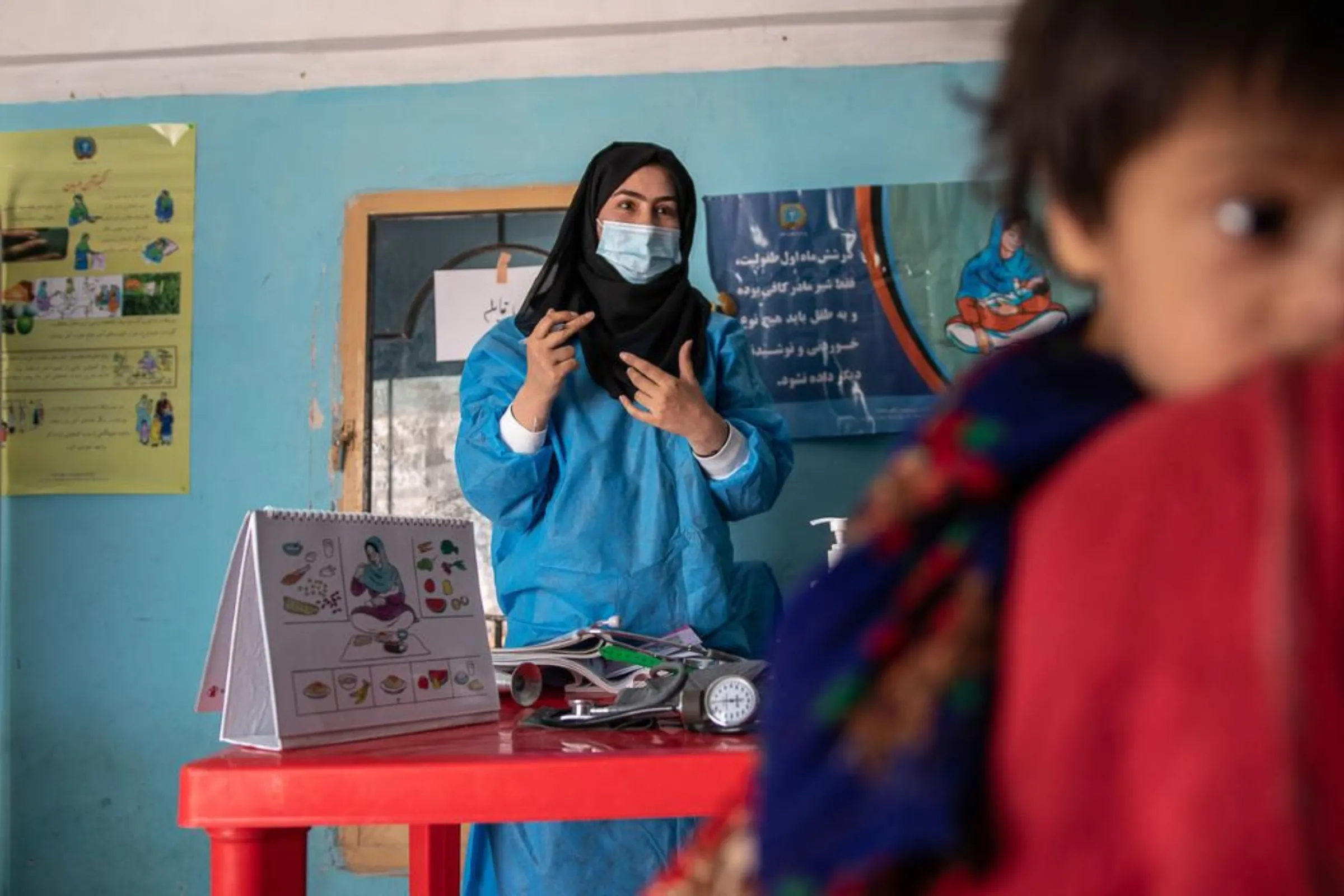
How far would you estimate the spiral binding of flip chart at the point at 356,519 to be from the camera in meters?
1.10

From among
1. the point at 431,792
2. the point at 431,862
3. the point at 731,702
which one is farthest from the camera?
the point at 431,862

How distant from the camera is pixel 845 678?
14.0 inches

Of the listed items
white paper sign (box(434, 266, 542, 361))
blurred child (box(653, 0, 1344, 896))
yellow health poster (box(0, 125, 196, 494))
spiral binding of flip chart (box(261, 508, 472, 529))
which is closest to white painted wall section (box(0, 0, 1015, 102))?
yellow health poster (box(0, 125, 196, 494))

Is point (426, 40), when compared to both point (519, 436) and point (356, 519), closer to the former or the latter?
point (519, 436)

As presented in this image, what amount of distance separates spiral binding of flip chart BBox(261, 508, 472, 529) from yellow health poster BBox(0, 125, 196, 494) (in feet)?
5.54

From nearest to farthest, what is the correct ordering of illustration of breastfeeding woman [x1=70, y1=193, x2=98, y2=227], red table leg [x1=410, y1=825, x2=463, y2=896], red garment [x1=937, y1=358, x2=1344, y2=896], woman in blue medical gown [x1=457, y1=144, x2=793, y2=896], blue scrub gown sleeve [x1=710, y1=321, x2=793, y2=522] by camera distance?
red garment [x1=937, y1=358, x2=1344, y2=896], red table leg [x1=410, y1=825, x2=463, y2=896], woman in blue medical gown [x1=457, y1=144, x2=793, y2=896], blue scrub gown sleeve [x1=710, y1=321, x2=793, y2=522], illustration of breastfeeding woman [x1=70, y1=193, x2=98, y2=227]

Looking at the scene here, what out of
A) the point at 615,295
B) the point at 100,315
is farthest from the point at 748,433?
the point at 100,315

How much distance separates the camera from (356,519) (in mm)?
1177

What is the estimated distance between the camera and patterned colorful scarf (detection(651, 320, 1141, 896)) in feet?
1.08

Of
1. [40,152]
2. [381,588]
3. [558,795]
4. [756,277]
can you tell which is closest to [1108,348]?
[558,795]

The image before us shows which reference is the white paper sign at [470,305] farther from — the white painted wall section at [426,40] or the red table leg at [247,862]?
the red table leg at [247,862]

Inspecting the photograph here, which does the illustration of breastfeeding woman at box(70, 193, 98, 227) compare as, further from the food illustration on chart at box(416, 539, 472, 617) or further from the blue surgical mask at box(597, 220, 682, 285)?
the food illustration on chart at box(416, 539, 472, 617)

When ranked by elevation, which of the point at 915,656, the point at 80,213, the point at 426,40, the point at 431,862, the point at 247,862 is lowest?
the point at 431,862

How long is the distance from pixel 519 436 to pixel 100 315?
1590 mm
